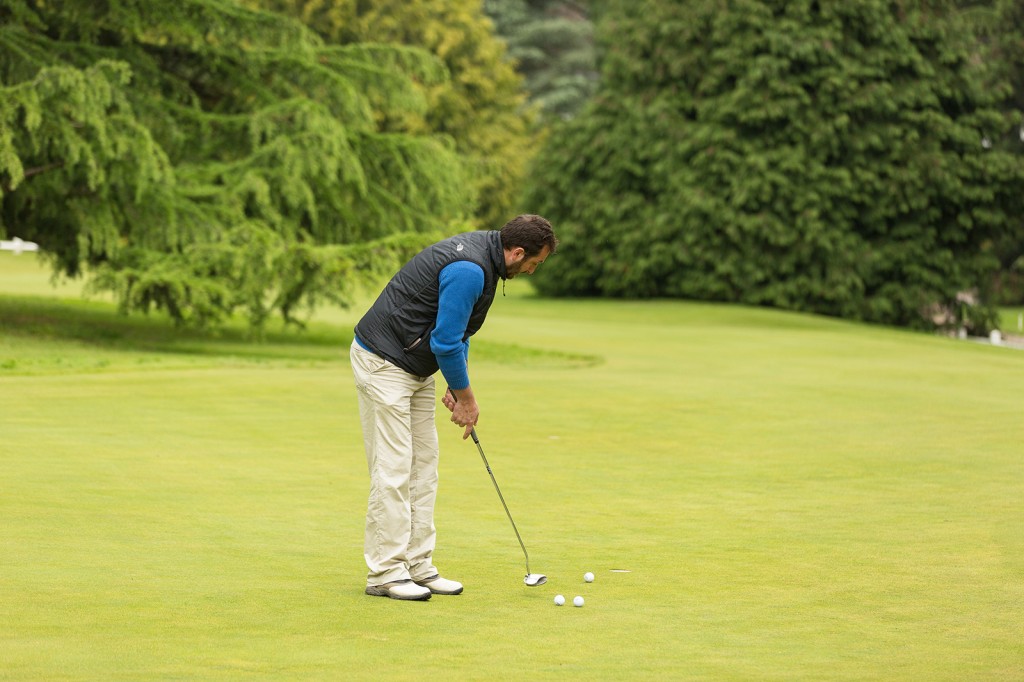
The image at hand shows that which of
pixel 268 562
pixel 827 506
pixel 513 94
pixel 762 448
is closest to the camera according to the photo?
pixel 268 562

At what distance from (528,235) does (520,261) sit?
0.46 feet

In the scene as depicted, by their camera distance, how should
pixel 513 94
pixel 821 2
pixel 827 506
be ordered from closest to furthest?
pixel 827 506, pixel 821 2, pixel 513 94

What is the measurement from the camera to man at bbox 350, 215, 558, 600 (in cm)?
699

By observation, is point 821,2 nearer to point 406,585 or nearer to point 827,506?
point 827,506

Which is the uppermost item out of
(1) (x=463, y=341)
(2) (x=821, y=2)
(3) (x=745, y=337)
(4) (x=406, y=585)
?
(2) (x=821, y=2)

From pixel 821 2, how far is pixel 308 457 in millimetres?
30428

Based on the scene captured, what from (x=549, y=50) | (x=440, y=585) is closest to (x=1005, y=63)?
(x=549, y=50)

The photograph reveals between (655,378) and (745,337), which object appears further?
(745,337)

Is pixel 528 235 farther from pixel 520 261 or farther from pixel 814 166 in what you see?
pixel 814 166

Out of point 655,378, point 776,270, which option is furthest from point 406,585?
point 776,270

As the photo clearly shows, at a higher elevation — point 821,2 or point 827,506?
point 821,2

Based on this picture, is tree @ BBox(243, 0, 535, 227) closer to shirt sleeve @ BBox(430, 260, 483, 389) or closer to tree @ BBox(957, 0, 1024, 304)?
tree @ BBox(957, 0, 1024, 304)

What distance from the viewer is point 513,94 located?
59.6 meters

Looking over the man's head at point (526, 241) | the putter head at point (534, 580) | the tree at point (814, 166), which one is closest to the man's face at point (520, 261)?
the man's head at point (526, 241)
